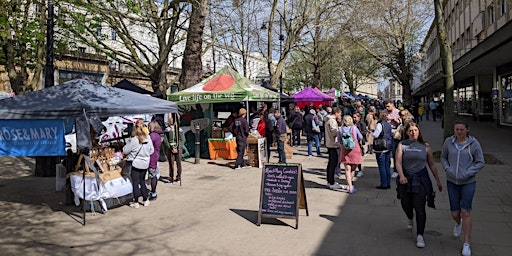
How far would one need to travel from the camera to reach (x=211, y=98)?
513 inches

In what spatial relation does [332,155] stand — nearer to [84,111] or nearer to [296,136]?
[84,111]

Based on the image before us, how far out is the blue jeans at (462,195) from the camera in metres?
5.03

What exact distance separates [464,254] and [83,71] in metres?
26.7

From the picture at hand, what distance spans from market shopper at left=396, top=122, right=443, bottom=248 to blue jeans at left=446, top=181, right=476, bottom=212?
0.79 feet

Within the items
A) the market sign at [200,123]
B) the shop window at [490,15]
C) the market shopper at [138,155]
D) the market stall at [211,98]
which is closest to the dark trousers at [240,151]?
the market stall at [211,98]

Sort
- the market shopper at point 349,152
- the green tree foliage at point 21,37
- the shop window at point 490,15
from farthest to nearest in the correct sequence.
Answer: the shop window at point 490,15 → the green tree foliage at point 21,37 → the market shopper at point 349,152

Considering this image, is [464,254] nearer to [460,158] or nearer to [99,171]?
[460,158]

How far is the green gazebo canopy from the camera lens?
12922mm

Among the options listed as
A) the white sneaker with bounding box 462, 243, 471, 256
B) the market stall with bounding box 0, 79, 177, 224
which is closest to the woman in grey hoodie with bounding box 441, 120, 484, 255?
the white sneaker with bounding box 462, 243, 471, 256

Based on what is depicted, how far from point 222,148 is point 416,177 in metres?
9.05

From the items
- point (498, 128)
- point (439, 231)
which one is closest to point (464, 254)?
point (439, 231)

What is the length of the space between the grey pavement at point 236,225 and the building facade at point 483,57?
792cm

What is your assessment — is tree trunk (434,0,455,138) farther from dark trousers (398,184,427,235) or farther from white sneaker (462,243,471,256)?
white sneaker (462,243,471,256)

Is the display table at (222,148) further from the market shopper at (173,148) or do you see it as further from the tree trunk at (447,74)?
the tree trunk at (447,74)
